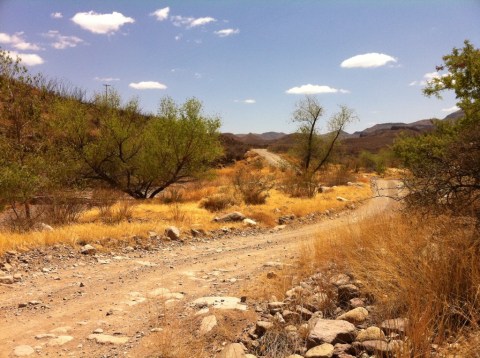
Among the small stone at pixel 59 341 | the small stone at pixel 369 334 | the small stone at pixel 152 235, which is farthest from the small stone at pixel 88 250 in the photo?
the small stone at pixel 369 334

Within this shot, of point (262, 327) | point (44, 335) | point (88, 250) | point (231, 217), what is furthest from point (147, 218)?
point (262, 327)

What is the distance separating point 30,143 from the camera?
14.6m

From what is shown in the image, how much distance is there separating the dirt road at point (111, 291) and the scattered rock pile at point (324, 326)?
1.34 m

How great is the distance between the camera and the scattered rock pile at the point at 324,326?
3.22 m

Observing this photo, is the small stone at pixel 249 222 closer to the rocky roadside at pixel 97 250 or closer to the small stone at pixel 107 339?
the rocky roadside at pixel 97 250

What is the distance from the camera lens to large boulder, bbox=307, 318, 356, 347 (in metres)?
3.42

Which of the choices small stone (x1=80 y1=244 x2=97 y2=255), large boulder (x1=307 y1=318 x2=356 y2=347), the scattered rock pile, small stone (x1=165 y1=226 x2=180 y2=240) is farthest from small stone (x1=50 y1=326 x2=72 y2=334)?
small stone (x1=165 y1=226 x2=180 y2=240)

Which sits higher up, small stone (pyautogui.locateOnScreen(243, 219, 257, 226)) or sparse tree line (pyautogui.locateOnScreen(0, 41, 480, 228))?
sparse tree line (pyautogui.locateOnScreen(0, 41, 480, 228))

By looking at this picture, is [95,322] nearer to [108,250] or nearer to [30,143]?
[108,250]

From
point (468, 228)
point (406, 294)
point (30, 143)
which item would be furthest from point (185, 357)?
point (30, 143)

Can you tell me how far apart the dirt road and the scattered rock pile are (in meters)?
1.34

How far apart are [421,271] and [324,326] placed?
49.6 inches

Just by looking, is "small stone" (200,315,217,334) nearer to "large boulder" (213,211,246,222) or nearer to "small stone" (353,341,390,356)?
"small stone" (353,341,390,356)

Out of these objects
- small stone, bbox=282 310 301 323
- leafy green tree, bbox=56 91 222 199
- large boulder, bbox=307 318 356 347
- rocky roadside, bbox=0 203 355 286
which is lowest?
rocky roadside, bbox=0 203 355 286
